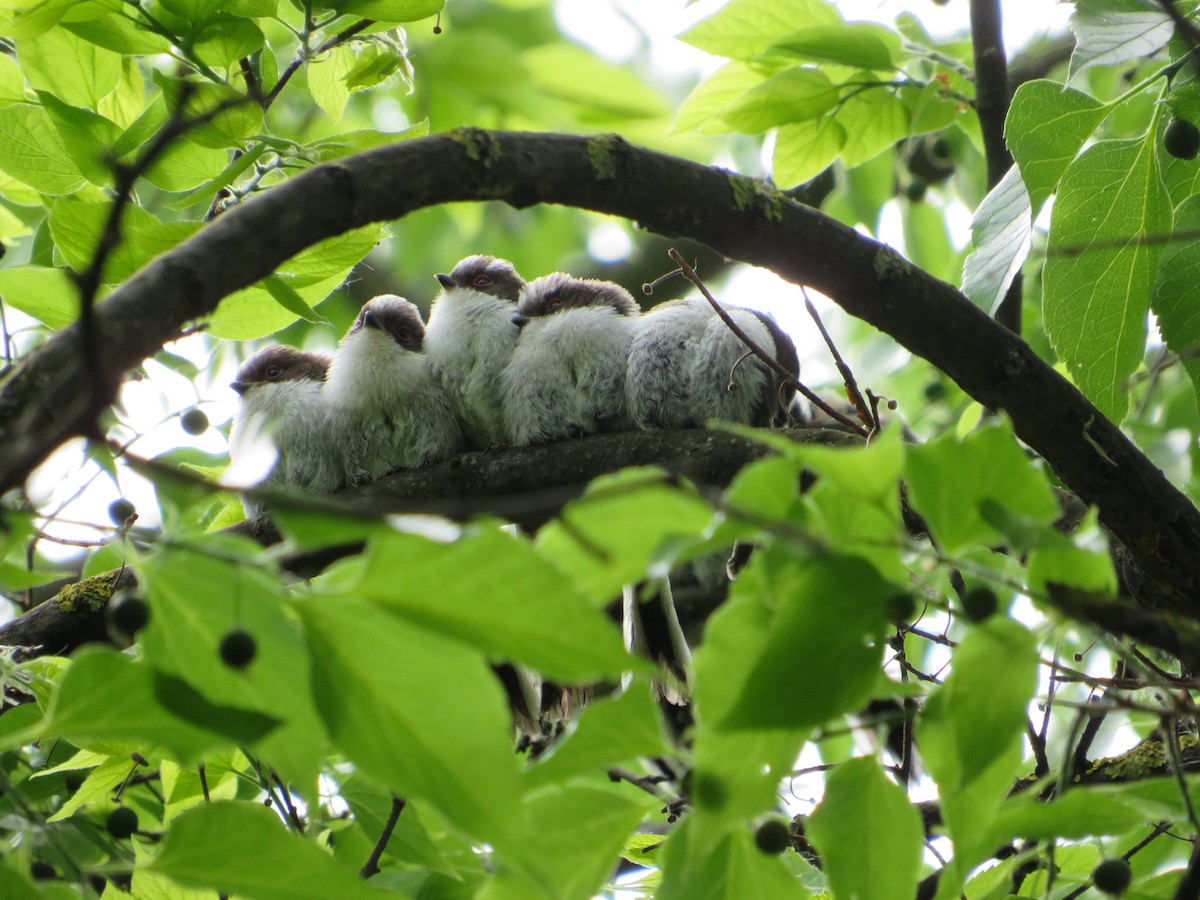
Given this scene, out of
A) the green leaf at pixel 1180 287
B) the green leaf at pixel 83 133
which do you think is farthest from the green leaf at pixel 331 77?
the green leaf at pixel 1180 287

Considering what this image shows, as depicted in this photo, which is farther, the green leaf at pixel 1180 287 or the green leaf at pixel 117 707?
the green leaf at pixel 1180 287

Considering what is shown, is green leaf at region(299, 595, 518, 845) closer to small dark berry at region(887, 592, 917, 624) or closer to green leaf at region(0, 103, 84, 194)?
small dark berry at region(887, 592, 917, 624)

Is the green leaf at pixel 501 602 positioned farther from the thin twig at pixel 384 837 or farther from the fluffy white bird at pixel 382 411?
the fluffy white bird at pixel 382 411

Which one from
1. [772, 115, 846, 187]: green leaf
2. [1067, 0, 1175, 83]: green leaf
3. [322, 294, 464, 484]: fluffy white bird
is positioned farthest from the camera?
[322, 294, 464, 484]: fluffy white bird

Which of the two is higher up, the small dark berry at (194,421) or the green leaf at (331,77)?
the green leaf at (331,77)

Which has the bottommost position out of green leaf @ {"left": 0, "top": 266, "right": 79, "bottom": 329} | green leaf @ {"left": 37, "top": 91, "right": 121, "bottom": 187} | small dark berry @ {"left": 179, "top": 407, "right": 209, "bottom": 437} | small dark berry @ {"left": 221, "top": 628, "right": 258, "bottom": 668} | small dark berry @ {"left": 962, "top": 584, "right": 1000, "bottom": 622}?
small dark berry @ {"left": 221, "top": 628, "right": 258, "bottom": 668}

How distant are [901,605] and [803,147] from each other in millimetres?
2304

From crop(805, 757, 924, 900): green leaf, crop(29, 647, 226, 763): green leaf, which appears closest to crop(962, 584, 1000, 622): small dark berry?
crop(805, 757, 924, 900): green leaf

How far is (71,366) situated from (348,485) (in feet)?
7.63

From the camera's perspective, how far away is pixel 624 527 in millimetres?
1006

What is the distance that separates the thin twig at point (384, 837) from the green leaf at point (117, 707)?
0.73m

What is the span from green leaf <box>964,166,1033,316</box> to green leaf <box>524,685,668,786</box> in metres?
1.18

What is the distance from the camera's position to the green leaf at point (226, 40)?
2.17 metres

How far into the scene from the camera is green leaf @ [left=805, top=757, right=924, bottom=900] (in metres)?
1.32
